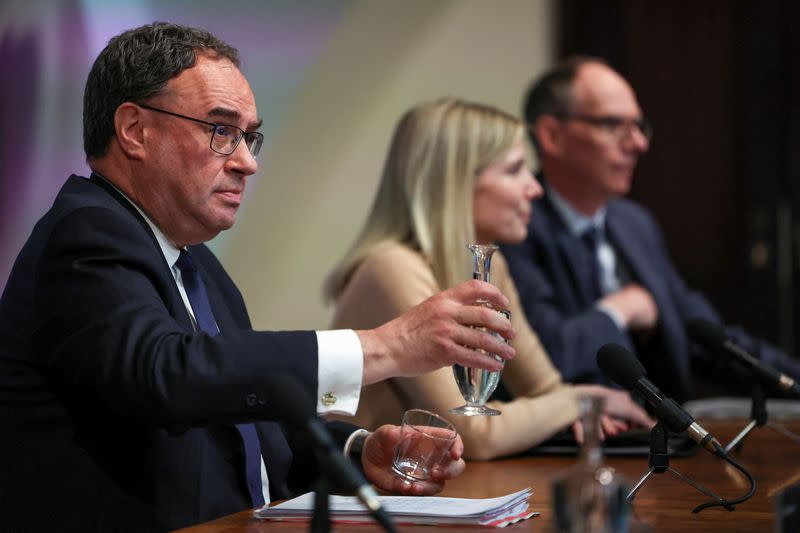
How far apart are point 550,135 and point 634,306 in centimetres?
92

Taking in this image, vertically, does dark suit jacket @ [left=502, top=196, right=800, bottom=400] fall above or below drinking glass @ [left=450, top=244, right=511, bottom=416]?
below

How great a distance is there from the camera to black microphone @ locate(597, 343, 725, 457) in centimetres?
181

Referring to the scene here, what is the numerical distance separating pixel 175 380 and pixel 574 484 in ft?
2.35

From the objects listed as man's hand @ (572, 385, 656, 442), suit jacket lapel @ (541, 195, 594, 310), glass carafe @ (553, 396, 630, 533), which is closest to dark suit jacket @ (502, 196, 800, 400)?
suit jacket lapel @ (541, 195, 594, 310)

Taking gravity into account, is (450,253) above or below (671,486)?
above

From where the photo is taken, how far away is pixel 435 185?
3.07 m

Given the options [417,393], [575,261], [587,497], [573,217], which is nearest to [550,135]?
[573,217]

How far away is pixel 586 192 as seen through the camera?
432cm

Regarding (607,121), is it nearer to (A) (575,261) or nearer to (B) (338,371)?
(A) (575,261)

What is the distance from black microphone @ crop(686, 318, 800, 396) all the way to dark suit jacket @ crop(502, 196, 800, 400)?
2.63 feet

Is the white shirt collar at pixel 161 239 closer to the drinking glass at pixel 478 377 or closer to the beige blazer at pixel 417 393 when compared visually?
the drinking glass at pixel 478 377

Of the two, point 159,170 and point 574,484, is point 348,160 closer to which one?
point 159,170

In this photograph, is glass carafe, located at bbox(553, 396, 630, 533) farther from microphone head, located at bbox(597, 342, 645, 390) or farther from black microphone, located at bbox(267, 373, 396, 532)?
microphone head, located at bbox(597, 342, 645, 390)

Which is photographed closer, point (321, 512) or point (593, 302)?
point (321, 512)
